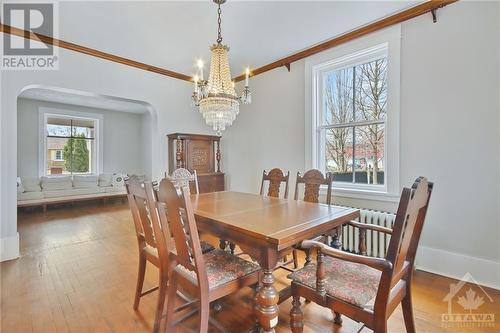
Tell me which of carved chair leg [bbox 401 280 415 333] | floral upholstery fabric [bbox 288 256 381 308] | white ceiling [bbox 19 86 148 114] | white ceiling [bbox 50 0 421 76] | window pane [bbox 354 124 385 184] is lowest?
carved chair leg [bbox 401 280 415 333]

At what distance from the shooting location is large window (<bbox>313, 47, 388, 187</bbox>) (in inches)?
110

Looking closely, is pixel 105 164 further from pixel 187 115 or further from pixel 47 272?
pixel 47 272

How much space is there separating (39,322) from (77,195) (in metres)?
5.04

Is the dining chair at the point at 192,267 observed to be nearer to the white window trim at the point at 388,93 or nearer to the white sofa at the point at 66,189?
the white window trim at the point at 388,93

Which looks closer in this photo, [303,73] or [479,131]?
[479,131]

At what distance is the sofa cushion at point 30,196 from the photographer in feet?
16.8

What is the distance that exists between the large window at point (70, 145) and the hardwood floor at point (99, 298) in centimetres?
378

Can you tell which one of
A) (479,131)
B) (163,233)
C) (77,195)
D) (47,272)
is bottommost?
(47,272)

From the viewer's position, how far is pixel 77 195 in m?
5.86

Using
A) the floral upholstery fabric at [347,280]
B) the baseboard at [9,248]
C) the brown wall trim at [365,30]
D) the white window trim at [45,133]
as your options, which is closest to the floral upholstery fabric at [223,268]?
the floral upholstery fabric at [347,280]

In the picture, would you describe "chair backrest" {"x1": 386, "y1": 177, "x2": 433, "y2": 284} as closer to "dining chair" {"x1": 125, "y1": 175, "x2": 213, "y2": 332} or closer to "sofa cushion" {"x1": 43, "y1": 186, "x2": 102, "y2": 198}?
"dining chair" {"x1": 125, "y1": 175, "x2": 213, "y2": 332}

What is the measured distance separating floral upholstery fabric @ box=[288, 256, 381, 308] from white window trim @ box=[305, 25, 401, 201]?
1.54 m

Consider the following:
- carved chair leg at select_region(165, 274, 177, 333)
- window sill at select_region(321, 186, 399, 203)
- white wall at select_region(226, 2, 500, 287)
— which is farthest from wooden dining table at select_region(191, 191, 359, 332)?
white wall at select_region(226, 2, 500, 287)

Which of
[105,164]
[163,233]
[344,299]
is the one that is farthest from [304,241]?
[105,164]
